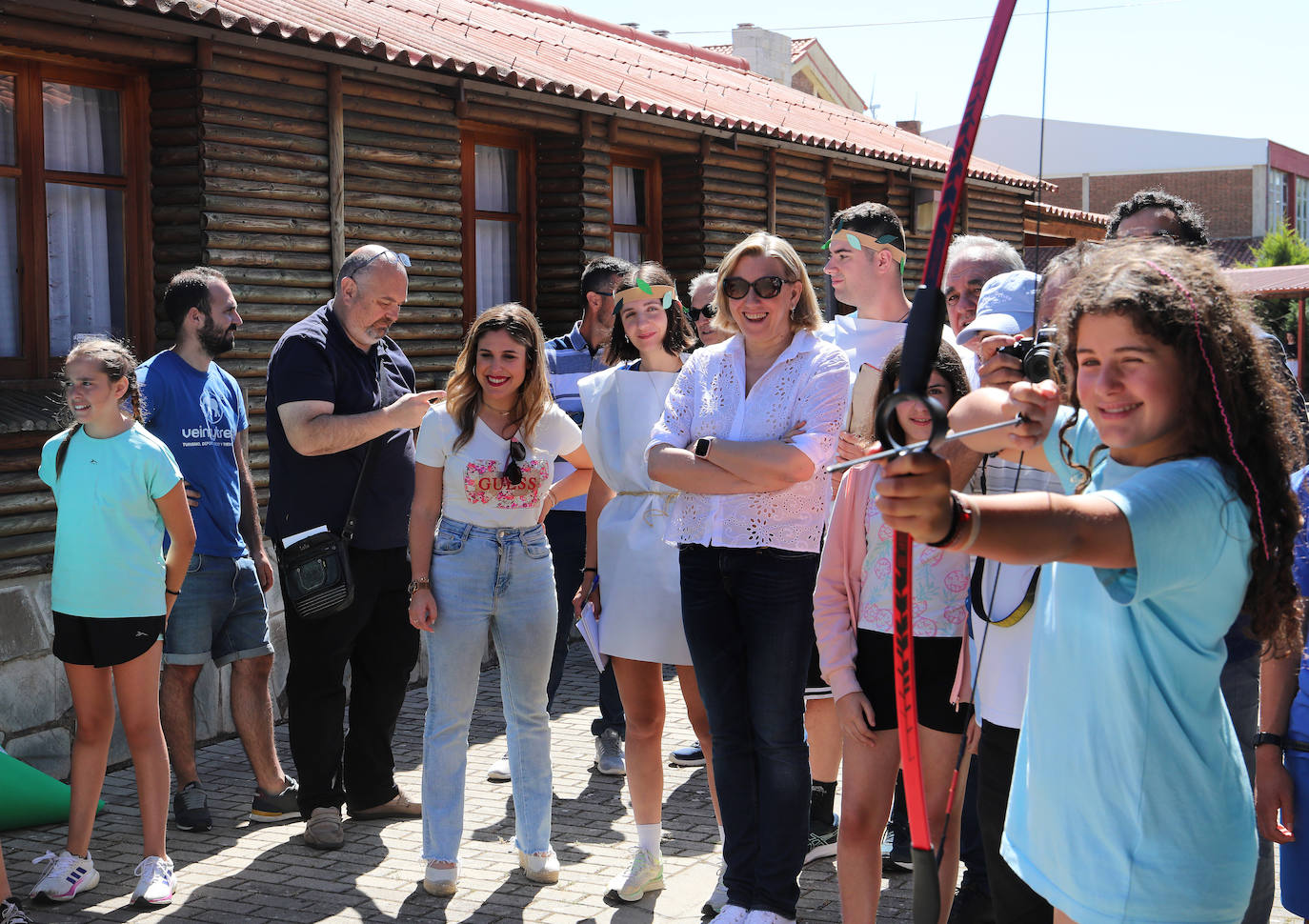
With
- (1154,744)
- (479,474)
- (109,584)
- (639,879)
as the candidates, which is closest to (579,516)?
(479,474)

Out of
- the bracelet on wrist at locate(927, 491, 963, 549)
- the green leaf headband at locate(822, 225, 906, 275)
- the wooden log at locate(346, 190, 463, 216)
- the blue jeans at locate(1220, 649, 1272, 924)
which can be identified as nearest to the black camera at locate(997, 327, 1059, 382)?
the bracelet on wrist at locate(927, 491, 963, 549)

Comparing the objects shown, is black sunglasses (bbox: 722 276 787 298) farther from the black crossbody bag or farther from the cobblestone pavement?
the cobblestone pavement

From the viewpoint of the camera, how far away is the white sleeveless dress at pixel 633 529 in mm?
4809

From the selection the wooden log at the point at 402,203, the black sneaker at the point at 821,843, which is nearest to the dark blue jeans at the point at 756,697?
the black sneaker at the point at 821,843

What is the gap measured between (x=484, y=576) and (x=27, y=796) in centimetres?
217

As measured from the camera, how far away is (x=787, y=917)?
14.1 ft

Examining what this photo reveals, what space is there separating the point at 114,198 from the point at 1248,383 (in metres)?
6.58

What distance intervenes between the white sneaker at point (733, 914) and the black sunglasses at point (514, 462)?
1691mm

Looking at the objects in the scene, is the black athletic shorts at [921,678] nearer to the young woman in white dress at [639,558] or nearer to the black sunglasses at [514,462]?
the young woman in white dress at [639,558]

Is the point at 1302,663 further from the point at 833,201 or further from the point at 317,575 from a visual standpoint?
the point at 833,201

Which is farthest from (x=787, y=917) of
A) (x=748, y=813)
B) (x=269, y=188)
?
(x=269, y=188)

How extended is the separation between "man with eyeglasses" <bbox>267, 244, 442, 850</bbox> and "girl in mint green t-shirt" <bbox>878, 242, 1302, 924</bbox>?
339cm

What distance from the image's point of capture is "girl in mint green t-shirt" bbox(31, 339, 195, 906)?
4.88 metres

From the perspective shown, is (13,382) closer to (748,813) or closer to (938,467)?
(748,813)
